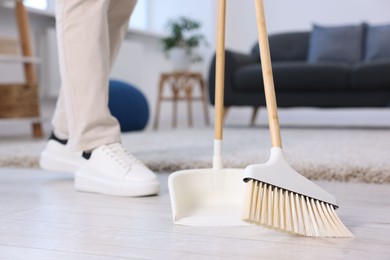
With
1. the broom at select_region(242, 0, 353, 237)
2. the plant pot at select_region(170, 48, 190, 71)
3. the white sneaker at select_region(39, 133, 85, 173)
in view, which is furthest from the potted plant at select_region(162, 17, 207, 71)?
the broom at select_region(242, 0, 353, 237)

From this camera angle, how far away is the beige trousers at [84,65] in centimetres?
120

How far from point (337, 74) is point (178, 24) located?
1.65m

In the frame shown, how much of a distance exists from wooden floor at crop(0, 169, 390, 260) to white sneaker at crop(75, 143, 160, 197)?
0.02 m

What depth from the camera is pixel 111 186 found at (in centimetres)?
124

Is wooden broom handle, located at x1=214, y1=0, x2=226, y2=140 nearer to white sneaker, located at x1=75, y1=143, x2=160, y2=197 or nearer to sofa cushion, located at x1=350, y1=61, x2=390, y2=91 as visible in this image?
white sneaker, located at x1=75, y1=143, x2=160, y2=197

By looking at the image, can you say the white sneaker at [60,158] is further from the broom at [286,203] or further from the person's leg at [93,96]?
the broom at [286,203]

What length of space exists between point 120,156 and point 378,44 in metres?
3.11

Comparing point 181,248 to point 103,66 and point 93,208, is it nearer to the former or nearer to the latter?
point 93,208

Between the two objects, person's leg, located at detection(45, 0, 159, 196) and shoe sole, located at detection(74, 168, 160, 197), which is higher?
person's leg, located at detection(45, 0, 159, 196)

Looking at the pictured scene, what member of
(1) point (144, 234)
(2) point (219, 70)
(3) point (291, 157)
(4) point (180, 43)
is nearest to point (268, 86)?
(2) point (219, 70)

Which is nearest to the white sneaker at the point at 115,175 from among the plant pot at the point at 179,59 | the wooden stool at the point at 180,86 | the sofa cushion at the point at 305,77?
the sofa cushion at the point at 305,77

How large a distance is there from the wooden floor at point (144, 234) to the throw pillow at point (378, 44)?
289cm

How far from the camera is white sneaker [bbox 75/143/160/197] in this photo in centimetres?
121

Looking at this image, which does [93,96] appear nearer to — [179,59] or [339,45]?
[339,45]
